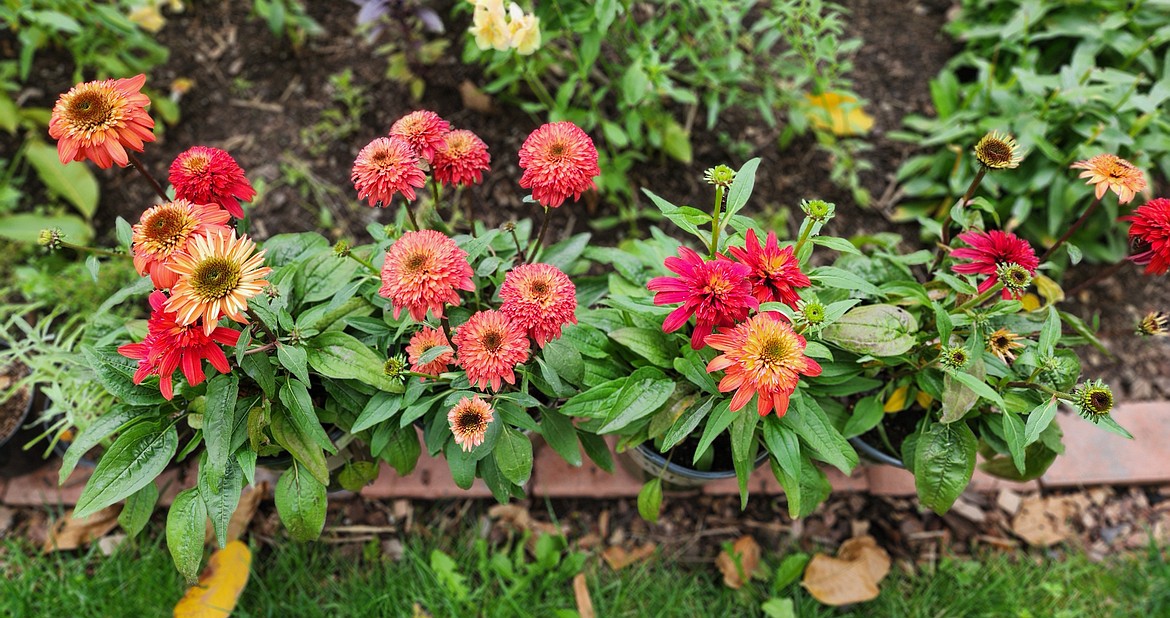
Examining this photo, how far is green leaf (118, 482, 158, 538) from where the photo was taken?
1.53m

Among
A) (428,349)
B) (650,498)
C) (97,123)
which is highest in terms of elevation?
(97,123)

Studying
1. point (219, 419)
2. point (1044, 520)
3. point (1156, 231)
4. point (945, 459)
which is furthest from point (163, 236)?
point (1044, 520)

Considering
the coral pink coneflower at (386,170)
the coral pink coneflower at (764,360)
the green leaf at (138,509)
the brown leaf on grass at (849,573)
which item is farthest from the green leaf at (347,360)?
the brown leaf on grass at (849,573)

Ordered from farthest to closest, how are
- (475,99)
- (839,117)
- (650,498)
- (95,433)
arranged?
(839,117) → (475,99) → (650,498) → (95,433)

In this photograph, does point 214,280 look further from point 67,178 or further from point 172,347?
point 67,178

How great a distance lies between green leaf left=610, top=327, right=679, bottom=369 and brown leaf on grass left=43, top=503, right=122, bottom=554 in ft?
5.11

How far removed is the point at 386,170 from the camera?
4.36 feet

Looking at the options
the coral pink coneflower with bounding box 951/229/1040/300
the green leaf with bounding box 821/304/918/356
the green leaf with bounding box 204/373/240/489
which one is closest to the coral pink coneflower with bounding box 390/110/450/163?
the green leaf with bounding box 204/373/240/489

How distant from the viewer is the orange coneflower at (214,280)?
1138 mm

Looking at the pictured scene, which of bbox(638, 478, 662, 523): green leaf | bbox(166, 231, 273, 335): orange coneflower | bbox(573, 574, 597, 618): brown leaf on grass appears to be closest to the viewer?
bbox(166, 231, 273, 335): orange coneflower

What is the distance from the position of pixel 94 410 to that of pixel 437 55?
159 centimetres

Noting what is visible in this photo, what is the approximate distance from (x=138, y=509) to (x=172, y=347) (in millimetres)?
565

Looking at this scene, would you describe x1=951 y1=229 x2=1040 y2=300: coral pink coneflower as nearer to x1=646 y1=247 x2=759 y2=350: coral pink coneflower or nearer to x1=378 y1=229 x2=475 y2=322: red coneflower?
x1=646 y1=247 x2=759 y2=350: coral pink coneflower

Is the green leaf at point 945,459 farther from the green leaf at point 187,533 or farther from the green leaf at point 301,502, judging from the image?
the green leaf at point 187,533
